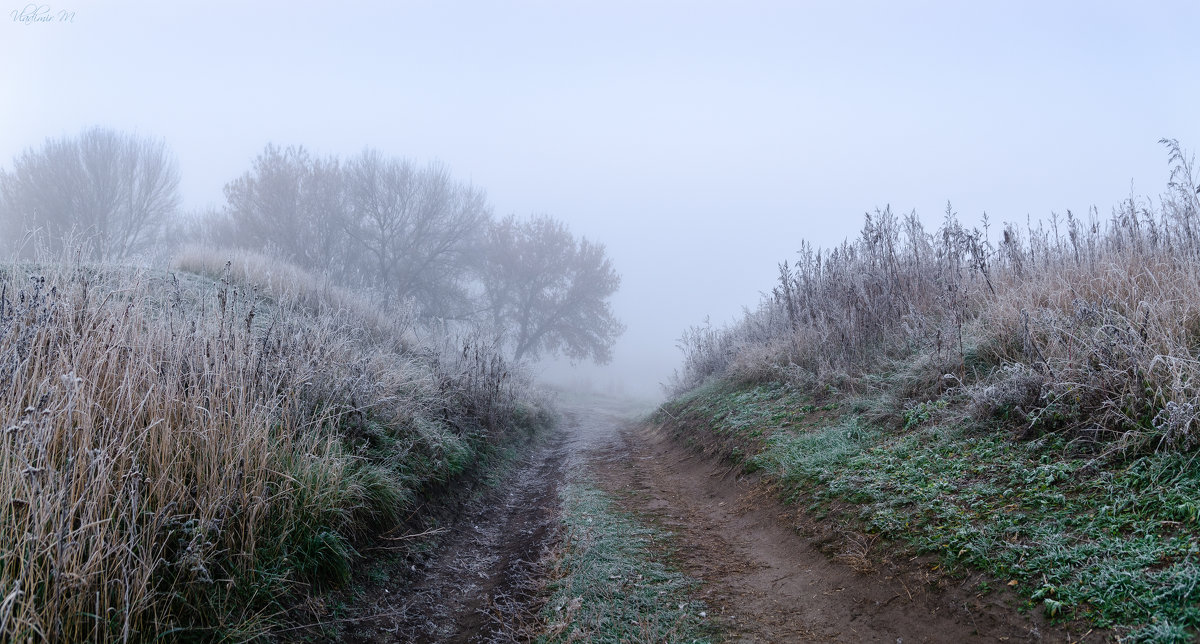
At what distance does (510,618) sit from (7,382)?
9.56ft

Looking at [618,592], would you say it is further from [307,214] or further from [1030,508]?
[307,214]

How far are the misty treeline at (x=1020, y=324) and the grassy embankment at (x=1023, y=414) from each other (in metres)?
0.02

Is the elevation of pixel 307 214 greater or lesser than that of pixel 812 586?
greater

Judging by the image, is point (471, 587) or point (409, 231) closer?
point (471, 587)

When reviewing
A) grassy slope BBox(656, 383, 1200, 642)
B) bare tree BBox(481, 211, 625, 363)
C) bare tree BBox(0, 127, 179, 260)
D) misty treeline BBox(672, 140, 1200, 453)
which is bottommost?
grassy slope BBox(656, 383, 1200, 642)

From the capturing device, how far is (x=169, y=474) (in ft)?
9.57

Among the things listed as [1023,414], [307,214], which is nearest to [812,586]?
[1023,414]

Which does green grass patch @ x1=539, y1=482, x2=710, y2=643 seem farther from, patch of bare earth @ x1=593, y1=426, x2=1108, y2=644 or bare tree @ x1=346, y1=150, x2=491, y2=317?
bare tree @ x1=346, y1=150, x2=491, y2=317

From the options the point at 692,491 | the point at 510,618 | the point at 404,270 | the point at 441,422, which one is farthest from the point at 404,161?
the point at 510,618

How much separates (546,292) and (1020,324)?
29997 mm

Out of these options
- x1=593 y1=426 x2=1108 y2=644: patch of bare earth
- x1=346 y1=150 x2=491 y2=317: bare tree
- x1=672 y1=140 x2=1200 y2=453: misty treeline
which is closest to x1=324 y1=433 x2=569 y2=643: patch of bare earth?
x1=593 y1=426 x2=1108 y2=644: patch of bare earth

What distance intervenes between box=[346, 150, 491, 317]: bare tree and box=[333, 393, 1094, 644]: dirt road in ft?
72.8

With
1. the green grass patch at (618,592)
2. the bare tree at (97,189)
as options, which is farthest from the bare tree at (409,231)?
the green grass patch at (618,592)

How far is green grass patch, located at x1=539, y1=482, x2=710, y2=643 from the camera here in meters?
2.98
